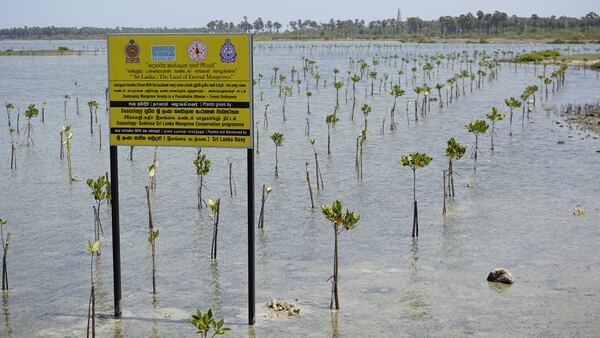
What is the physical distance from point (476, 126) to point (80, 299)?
11.5m

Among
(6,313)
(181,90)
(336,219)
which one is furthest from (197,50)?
(6,313)

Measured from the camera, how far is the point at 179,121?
8469 mm

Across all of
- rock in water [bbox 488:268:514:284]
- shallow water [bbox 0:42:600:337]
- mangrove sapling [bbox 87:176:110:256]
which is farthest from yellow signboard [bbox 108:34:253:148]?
rock in water [bbox 488:268:514:284]

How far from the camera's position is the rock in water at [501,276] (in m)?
10.5

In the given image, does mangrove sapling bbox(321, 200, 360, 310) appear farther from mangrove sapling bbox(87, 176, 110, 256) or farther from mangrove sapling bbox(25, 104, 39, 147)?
mangrove sapling bbox(25, 104, 39, 147)

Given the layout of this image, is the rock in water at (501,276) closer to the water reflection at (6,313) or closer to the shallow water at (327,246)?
the shallow water at (327,246)

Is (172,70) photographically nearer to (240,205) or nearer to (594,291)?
(594,291)

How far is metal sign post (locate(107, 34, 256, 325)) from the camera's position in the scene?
8234 millimetres

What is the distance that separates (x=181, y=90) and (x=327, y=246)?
506cm

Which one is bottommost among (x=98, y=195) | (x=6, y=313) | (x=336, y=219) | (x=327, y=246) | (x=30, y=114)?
(x=6, y=313)

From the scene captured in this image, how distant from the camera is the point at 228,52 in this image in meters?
8.21

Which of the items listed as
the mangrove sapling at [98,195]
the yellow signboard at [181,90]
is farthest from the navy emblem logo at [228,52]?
the mangrove sapling at [98,195]

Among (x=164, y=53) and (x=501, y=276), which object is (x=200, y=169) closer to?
(x=164, y=53)

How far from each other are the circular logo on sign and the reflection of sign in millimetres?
216
